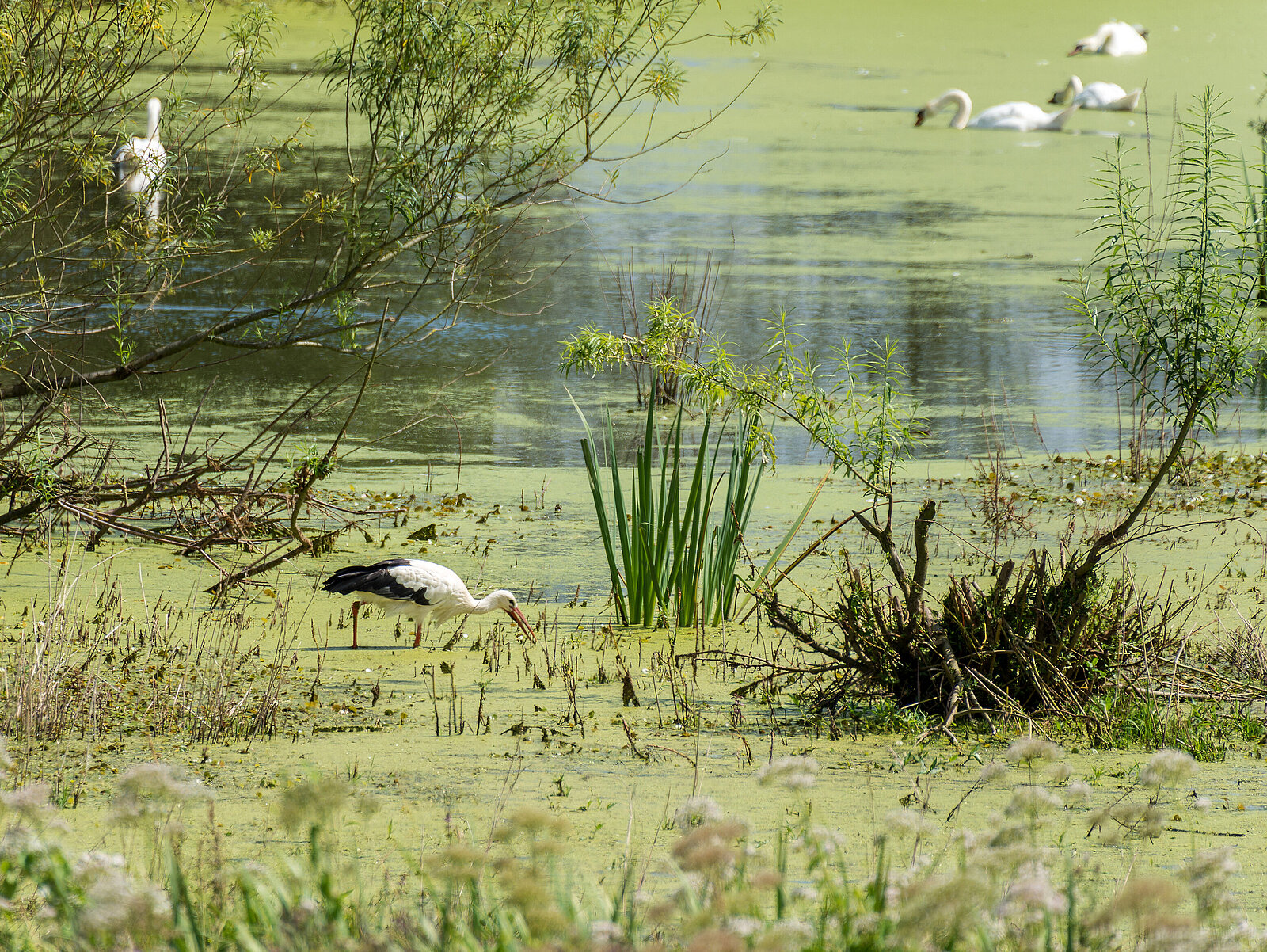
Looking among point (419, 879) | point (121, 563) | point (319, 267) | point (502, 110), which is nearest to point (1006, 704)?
point (419, 879)

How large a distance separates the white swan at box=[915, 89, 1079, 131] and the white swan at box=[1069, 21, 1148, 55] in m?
7.09

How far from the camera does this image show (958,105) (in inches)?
891

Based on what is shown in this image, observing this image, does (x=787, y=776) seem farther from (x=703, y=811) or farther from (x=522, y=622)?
(x=522, y=622)

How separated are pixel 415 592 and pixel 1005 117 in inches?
753

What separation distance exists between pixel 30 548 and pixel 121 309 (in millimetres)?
1644

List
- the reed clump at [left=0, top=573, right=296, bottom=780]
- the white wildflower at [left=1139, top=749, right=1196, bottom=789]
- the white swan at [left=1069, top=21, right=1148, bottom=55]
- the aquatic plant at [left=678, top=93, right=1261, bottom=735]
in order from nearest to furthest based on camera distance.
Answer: the white wildflower at [left=1139, top=749, right=1196, bottom=789] < the reed clump at [left=0, top=573, right=296, bottom=780] < the aquatic plant at [left=678, top=93, right=1261, bottom=735] < the white swan at [left=1069, top=21, right=1148, bottom=55]

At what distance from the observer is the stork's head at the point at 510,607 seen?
5.86 meters

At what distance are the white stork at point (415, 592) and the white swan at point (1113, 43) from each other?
26.5 meters

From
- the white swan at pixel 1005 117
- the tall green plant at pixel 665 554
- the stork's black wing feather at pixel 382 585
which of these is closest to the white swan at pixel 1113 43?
the white swan at pixel 1005 117

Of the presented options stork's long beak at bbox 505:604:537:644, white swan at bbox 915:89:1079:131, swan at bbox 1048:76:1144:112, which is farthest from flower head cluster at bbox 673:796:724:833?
swan at bbox 1048:76:1144:112

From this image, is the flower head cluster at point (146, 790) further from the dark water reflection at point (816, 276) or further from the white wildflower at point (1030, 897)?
the dark water reflection at point (816, 276)

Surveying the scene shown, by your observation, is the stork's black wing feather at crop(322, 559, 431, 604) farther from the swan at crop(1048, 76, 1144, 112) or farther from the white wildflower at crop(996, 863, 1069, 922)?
the swan at crop(1048, 76, 1144, 112)

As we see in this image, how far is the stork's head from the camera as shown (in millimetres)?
5855

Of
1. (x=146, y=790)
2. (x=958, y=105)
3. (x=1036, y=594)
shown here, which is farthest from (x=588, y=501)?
(x=958, y=105)
